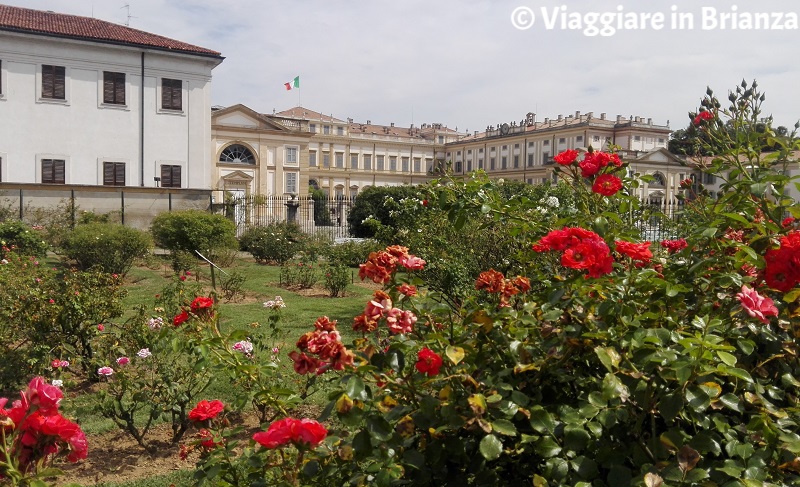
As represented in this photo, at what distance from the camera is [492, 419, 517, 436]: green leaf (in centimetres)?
154

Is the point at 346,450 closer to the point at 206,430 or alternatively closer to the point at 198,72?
the point at 206,430

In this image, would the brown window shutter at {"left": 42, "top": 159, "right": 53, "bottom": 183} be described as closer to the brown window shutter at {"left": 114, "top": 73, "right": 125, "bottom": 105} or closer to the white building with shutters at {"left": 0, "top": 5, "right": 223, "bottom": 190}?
the white building with shutters at {"left": 0, "top": 5, "right": 223, "bottom": 190}

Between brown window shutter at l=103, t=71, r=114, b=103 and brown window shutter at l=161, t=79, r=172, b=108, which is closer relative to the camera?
brown window shutter at l=103, t=71, r=114, b=103

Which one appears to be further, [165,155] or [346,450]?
[165,155]

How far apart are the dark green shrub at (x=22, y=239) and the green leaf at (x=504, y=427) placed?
13.6 meters

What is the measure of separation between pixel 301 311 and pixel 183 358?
3.51 meters

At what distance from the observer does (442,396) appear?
1.73m

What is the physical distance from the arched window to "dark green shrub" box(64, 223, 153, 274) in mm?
29952

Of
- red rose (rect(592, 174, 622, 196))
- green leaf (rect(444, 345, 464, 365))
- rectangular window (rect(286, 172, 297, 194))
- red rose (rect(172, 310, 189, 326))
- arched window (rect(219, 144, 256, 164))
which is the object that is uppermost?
arched window (rect(219, 144, 256, 164))

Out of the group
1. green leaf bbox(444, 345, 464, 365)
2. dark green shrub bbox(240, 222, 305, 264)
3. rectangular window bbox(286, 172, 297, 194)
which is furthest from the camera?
rectangular window bbox(286, 172, 297, 194)

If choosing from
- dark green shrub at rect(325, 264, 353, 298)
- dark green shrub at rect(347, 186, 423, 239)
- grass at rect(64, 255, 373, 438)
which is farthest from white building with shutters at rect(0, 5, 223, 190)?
dark green shrub at rect(325, 264, 353, 298)

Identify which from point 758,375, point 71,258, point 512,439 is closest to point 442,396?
point 512,439

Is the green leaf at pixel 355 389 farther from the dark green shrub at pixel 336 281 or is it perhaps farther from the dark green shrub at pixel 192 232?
the dark green shrub at pixel 192 232

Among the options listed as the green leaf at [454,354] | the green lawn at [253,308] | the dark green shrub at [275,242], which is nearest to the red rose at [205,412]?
the green leaf at [454,354]
